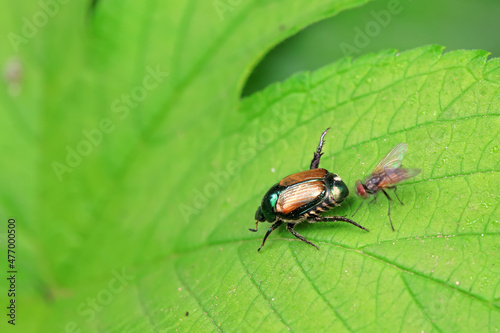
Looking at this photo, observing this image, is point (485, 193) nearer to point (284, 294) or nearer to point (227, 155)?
point (284, 294)

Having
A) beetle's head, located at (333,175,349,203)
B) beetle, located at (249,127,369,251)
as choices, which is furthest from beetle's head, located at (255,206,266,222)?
beetle's head, located at (333,175,349,203)

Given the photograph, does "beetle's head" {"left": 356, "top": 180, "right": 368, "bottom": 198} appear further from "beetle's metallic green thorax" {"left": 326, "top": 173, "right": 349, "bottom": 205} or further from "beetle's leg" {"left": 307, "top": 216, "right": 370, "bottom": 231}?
"beetle's leg" {"left": 307, "top": 216, "right": 370, "bottom": 231}

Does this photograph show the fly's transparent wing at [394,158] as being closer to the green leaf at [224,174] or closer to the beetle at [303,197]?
the green leaf at [224,174]

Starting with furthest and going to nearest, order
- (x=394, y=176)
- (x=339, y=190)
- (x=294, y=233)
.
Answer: (x=294, y=233)
(x=339, y=190)
(x=394, y=176)

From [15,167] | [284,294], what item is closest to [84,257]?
[15,167]

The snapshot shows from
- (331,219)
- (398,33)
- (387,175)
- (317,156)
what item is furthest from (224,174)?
(398,33)

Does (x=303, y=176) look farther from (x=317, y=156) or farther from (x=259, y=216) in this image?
(x=259, y=216)
